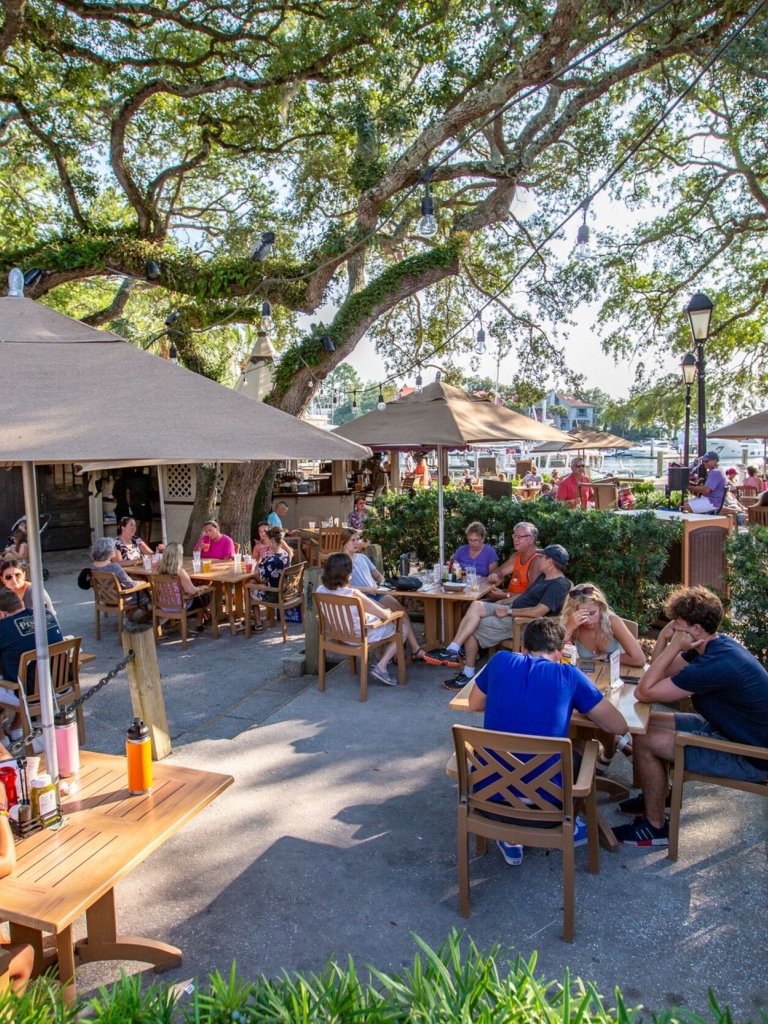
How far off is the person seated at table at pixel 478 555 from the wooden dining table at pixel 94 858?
4.52 metres

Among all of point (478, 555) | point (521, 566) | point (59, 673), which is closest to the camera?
point (59, 673)

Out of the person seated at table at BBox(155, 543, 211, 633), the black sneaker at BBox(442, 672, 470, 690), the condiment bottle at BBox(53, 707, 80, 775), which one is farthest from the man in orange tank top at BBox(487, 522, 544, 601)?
the condiment bottle at BBox(53, 707, 80, 775)

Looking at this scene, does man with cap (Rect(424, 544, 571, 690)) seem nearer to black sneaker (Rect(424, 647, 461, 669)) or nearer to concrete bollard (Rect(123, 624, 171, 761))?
black sneaker (Rect(424, 647, 461, 669))

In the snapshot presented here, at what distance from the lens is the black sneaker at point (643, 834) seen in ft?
11.6

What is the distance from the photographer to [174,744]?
16.3 feet

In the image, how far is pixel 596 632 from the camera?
4223 mm

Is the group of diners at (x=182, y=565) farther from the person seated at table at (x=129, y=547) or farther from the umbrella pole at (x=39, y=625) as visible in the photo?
the umbrella pole at (x=39, y=625)

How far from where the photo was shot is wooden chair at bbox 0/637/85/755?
4551mm

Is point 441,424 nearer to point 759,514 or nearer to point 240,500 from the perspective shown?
point 240,500

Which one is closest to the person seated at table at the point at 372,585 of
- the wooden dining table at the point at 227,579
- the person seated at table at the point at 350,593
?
the person seated at table at the point at 350,593

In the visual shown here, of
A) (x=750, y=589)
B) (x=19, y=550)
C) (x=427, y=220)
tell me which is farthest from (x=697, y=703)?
(x=19, y=550)

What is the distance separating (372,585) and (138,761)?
422 centimetres

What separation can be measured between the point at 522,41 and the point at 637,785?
1060 centimetres

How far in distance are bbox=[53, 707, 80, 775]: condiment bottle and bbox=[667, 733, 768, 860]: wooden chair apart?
2.80 metres
